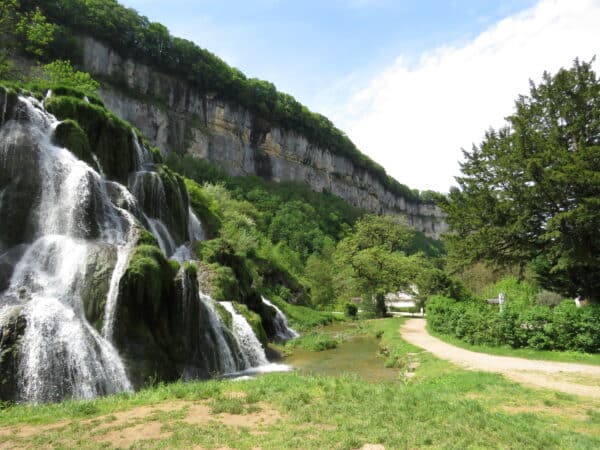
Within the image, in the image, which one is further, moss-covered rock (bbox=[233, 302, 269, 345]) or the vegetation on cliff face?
the vegetation on cliff face

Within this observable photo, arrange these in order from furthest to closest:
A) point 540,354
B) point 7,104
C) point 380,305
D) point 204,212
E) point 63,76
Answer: point 63,76
point 204,212
point 380,305
point 7,104
point 540,354

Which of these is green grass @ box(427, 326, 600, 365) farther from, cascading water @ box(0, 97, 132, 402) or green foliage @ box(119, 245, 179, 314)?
cascading water @ box(0, 97, 132, 402)

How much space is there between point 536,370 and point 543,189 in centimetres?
974

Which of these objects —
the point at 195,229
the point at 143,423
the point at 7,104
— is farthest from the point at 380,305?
the point at 143,423

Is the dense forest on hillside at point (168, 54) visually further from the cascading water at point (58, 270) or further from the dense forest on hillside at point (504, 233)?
the cascading water at point (58, 270)

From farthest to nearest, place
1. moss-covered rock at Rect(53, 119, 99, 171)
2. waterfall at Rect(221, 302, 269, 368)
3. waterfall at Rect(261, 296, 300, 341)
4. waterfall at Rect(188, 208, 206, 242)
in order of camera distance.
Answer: waterfall at Rect(188, 208, 206, 242), waterfall at Rect(261, 296, 300, 341), moss-covered rock at Rect(53, 119, 99, 171), waterfall at Rect(221, 302, 269, 368)

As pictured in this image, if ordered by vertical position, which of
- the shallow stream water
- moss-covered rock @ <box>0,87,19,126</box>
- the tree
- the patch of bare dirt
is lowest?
the shallow stream water

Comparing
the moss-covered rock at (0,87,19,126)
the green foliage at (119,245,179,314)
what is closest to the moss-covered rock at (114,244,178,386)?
the green foliage at (119,245,179,314)

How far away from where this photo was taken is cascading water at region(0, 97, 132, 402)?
11117 millimetres

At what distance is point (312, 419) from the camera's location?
7.11 m

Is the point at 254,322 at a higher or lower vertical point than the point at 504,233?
lower

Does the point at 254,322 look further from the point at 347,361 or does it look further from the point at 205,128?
the point at 205,128

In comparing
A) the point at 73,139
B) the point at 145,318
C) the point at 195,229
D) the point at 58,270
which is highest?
the point at 73,139

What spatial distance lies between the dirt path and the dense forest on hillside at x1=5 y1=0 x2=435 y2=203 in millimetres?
40670
